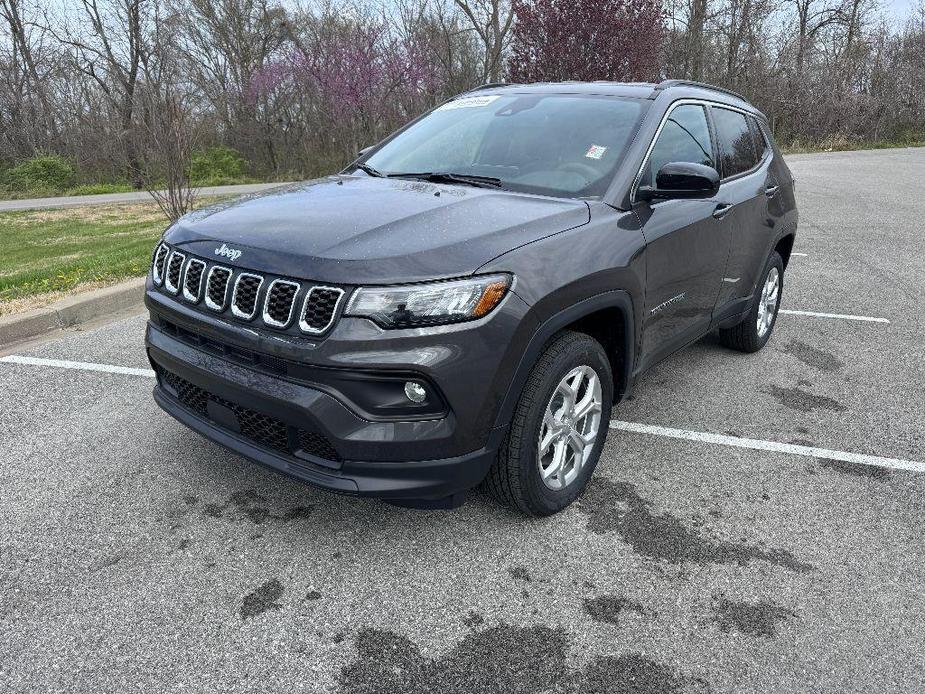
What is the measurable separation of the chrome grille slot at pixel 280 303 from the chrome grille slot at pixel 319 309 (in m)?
0.06

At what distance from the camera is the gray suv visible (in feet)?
7.61

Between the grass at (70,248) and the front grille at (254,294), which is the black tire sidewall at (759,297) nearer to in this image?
the front grille at (254,294)

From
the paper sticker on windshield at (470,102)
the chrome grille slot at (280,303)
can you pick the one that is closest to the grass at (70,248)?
the paper sticker on windshield at (470,102)

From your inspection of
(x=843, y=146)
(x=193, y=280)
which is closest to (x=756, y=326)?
(x=193, y=280)

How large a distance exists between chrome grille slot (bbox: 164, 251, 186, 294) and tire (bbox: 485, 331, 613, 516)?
4.79ft

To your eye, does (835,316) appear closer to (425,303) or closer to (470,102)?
(470,102)

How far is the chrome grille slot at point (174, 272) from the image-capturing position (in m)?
2.81

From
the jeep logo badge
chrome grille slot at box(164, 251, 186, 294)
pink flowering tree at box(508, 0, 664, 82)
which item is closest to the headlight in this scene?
the jeep logo badge

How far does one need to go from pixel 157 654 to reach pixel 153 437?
1.64m

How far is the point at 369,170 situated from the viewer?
379 centimetres

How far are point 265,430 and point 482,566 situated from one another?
96 cm

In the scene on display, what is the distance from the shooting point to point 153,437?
362 centimetres

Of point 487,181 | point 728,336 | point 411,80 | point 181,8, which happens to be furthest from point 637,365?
point 181,8

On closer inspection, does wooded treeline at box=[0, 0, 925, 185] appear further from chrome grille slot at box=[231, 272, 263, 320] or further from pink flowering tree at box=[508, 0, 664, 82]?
chrome grille slot at box=[231, 272, 263, 320]
